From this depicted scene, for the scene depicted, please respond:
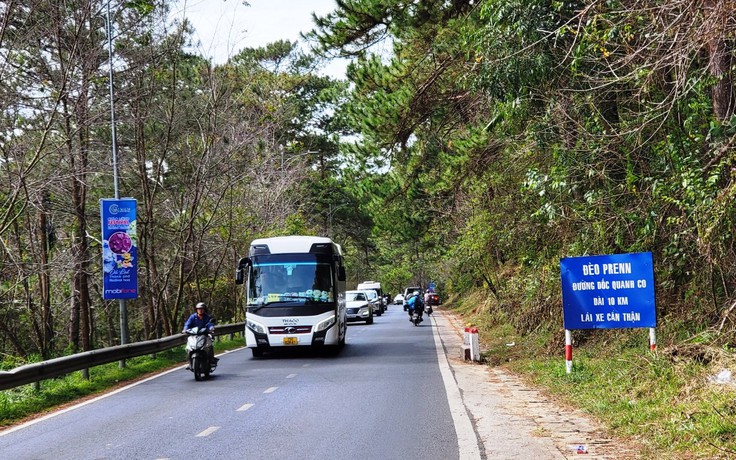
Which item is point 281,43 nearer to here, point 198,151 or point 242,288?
point 242,288

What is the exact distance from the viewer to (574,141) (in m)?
15.0

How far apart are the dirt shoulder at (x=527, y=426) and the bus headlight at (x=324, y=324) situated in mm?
6136

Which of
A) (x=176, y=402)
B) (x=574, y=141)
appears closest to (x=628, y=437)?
(x=176, y=402)

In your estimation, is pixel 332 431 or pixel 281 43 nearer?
pixel 332 431

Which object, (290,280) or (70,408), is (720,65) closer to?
(70,408)

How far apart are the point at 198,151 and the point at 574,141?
15888 millimetres

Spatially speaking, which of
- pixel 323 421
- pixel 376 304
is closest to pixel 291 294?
pixel 323 421

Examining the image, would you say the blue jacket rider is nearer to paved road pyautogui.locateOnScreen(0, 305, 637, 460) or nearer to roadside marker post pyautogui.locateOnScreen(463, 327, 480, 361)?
paved road pyautogui.locateOnScreen(0, 305, 637, 460)

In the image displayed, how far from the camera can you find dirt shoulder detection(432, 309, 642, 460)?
25.1 ft

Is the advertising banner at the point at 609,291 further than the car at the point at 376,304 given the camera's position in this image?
No

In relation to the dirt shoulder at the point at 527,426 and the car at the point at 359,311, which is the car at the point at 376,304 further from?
the dirt shoulder at the point at 527,426

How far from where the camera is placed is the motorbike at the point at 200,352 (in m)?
15.2

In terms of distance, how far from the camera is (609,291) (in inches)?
486

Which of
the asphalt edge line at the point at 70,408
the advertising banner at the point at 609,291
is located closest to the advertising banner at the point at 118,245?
the asphalt edge line at the point at 70,408
